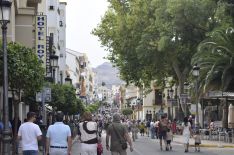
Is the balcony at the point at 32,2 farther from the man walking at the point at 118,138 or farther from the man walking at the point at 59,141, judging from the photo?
the man walking at the point at 59,141

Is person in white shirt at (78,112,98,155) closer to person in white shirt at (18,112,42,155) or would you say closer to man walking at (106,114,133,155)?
man walking at (106,114,133,155)

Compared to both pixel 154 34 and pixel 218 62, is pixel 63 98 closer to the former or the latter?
pixel 218 62

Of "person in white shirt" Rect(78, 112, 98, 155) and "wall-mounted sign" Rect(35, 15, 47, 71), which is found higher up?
"wall-mounted sign" Rect(35, 15, 47, 71)

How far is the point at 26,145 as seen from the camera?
13.6 meters

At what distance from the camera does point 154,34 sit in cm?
5350

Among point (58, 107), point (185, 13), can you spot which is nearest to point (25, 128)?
point (58, 107)

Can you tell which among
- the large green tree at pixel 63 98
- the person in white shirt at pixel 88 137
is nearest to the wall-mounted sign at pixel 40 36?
the large green tree at pixel 63 98

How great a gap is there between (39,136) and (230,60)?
27360 millimetres

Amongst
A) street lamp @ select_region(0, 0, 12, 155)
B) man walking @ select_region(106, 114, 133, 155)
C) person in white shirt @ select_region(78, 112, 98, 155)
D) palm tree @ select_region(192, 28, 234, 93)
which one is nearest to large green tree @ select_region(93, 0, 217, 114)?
palm tree @ select_region(192, 28, 234, 93)

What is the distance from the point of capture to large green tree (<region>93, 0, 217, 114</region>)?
4903 cm

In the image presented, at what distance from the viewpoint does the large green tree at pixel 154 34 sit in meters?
49.0

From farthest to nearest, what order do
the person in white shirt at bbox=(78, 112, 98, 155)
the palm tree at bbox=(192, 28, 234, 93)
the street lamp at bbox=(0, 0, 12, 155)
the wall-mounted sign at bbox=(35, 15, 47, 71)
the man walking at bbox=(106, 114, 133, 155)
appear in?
1. the palm tree at bbox=(192, 28, 234, 93)
2. the wall-mounted sign at bbox=(35, 15, 47, 71)
3. the man walking at bbox=(106, 114, 133, 155)
4. the street lamp at bbox=(0, 0, 12, 155)
5. the person in white shirt at bbox=(78, 112, 98, 155)

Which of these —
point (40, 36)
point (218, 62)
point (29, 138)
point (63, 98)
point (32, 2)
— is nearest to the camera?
point (29, 138)

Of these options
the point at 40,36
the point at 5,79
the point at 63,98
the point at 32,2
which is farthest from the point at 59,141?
the point at 63,98
